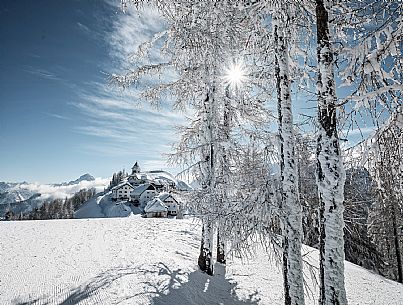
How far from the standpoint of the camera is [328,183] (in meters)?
3.90

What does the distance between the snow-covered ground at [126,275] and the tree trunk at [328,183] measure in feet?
11.4

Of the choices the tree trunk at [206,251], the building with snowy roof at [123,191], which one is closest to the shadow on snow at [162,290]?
the tree trunk at [206,251]

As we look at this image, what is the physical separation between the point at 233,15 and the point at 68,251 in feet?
27.5

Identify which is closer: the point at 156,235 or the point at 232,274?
the point at 232,274

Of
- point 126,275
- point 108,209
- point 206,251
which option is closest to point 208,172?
point 206,251

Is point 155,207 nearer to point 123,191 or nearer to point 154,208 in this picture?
point 154,208

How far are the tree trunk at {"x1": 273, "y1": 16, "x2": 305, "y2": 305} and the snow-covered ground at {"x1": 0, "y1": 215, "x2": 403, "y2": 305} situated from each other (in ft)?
8.54

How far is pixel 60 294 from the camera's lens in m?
5.30

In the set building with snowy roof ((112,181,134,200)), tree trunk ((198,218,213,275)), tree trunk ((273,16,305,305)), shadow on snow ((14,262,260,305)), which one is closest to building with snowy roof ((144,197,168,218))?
tree trunk ((198,218,213,275))

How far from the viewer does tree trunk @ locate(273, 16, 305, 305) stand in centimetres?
495

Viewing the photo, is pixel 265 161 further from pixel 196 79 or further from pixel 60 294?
pixel 60 294

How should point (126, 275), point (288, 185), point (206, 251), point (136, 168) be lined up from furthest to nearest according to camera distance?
point (136, 168) → point (206, 251) → point (126, 275) → point (288, 185)

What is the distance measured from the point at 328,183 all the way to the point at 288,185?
131cm

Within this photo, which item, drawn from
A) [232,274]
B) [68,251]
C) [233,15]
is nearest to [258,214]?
[233,15]
